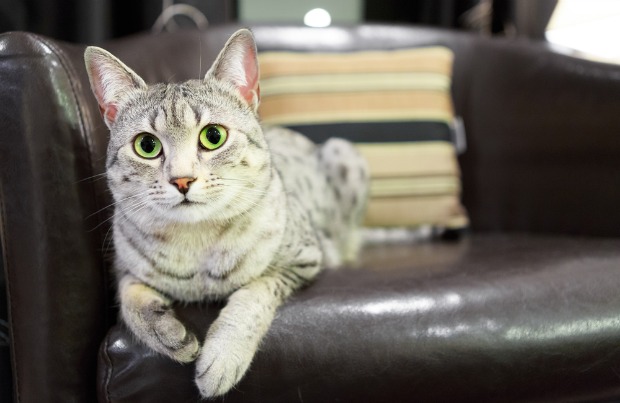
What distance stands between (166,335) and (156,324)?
3 centimetres

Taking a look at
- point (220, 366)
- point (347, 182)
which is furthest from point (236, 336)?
point (347, 182)

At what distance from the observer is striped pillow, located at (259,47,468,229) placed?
61.1 inches

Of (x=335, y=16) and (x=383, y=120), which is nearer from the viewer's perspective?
(x=383, y=120)

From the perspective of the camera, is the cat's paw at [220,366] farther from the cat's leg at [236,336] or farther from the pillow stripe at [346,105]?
the pillow stripe at [346,105]

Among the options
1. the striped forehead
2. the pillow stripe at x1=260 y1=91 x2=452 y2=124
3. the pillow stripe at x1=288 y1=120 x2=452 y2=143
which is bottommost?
the pillow stripe at x1=288 y1=120 x2=452 y2=143

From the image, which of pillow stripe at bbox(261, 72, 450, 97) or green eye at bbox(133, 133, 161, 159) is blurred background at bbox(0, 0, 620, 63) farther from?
green eye at bbox(133, 133, 161, 159)

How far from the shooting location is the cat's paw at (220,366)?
82 cm

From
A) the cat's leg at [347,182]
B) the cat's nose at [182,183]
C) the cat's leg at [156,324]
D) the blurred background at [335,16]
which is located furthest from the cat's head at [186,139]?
the blurred background at [335,16]

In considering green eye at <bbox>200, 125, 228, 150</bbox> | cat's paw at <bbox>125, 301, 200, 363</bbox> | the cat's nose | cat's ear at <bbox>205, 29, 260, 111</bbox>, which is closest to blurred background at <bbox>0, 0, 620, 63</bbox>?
cat's ear at <bbox>205, 29, 260, 111</bbox>

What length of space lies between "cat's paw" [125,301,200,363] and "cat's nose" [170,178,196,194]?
21cm

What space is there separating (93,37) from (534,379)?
1.61 metres

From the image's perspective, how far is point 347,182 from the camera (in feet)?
4.85

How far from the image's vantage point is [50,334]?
0.89 metres

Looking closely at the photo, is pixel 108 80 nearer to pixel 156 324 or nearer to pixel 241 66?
pixel 241 66
